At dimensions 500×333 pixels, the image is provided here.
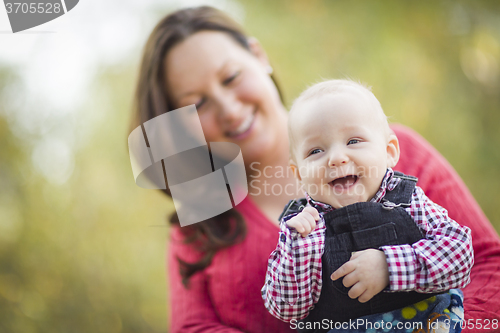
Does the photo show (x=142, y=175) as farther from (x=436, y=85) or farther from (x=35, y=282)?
(x=436, y=85)

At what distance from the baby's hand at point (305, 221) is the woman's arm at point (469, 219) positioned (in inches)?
11.8

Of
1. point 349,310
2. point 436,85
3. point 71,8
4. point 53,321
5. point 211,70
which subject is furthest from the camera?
point 436,85

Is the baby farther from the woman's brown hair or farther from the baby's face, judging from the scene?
the woman's brown hair

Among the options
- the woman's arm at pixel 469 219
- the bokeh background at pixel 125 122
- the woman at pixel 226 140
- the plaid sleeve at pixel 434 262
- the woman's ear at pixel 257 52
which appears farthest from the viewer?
the bokeh background at pixel 125 122

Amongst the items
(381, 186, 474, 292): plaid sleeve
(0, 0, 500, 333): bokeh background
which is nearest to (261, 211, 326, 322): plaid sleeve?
(381, 186, 474, 292): plaid sleeve

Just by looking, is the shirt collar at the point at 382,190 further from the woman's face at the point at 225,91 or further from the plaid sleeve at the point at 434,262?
the woman's face at the point at 225,91

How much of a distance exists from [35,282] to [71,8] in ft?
3.25

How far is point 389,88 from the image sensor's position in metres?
1.44

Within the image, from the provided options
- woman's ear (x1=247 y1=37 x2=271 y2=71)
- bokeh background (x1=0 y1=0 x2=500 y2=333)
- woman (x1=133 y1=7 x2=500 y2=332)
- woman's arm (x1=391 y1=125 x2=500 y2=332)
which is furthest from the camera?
bokeh background (x1=0 y1=0 x2=500 y2=333)

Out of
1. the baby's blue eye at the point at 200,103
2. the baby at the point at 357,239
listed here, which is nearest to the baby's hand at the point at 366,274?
the baby at the point at 357,239

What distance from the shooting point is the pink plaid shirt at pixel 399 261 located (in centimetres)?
53

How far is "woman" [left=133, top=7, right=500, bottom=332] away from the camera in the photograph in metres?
0.85

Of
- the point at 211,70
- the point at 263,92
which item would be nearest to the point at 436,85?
the point at 263,92

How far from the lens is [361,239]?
1.85ft
